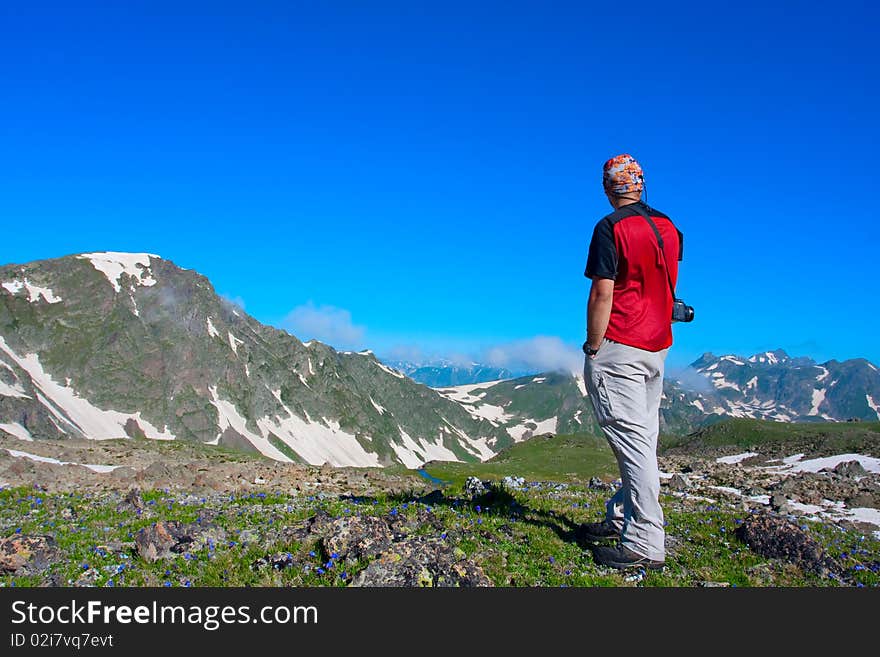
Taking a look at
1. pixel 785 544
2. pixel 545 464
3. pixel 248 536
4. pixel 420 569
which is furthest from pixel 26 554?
A: pixel 545 464

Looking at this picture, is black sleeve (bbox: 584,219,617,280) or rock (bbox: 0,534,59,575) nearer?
black sleeve (bbox: 584,219,617,280)

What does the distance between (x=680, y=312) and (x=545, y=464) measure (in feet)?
199

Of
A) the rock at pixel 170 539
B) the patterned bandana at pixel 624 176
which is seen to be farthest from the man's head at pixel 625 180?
the rock at pixel 170 539

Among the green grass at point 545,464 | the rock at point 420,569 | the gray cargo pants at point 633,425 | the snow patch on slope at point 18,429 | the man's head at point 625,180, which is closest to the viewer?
the rock at point 420,569

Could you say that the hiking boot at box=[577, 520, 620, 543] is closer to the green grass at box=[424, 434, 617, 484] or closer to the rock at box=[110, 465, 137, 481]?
the rock at box=[110, 465, 137, 481]

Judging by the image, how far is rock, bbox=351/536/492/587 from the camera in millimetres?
8383

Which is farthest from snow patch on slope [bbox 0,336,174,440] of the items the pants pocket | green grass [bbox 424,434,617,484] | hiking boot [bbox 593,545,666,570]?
the pants pocket

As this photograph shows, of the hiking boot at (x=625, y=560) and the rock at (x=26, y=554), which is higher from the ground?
the rock at (x=26, y=554)

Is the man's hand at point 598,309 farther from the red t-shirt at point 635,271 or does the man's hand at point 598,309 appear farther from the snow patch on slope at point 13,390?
the snow patch on slope at point 13,390

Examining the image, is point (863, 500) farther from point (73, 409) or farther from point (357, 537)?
point (73, 409)

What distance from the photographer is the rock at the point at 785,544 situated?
35.0 feet

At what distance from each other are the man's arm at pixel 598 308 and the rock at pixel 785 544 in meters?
5.44

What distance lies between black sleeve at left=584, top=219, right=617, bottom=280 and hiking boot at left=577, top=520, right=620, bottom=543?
4.43 meters

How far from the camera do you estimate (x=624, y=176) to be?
982cm
